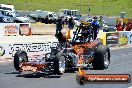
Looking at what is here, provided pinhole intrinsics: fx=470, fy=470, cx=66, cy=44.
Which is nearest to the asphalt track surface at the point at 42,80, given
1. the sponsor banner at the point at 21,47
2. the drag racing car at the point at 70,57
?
the drag racing car at the point at 70,57

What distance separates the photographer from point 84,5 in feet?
245

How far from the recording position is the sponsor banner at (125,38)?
A: 116ft

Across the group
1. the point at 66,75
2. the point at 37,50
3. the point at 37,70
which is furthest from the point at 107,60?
the point at 37,50

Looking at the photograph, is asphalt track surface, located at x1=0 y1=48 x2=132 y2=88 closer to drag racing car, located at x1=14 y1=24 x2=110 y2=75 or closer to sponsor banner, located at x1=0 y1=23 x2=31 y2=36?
drag racing car, located at x1=14 y1=24 x2=110 y2=75

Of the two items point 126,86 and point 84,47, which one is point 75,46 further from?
point 126,86

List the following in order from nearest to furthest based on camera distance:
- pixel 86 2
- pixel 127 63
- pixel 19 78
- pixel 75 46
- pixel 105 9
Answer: pixel 19 78
pixel 75 46
pixel 127 63
pixel 105 9
pixel 86 2

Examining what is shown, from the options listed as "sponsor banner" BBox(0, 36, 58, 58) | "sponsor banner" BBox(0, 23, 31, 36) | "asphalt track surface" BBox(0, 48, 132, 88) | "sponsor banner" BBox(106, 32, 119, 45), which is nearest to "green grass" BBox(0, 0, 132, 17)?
"sponsor banner" BBox(0, 23, 31, 36)

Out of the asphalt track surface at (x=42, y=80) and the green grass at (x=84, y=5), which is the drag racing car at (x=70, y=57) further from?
the green grass at (x=84, y=5)

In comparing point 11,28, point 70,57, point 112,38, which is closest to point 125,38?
point 112,38

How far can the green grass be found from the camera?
6975cm

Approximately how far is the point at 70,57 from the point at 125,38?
721 inches

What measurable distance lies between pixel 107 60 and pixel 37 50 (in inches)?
242

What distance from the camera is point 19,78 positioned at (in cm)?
1681

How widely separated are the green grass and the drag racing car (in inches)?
1885
